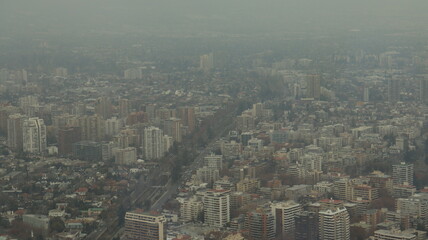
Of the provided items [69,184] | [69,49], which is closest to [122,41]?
[69,49]

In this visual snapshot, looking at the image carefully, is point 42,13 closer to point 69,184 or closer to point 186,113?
point 186,113

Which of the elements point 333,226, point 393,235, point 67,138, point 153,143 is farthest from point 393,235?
point 67,138

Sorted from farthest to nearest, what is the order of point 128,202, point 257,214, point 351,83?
point 351,83
point 128,202
point 257,214

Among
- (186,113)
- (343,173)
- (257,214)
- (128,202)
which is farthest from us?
(186,113)

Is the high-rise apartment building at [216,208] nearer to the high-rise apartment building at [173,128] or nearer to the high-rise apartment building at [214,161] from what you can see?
the high-rise apartment building at [214,161]

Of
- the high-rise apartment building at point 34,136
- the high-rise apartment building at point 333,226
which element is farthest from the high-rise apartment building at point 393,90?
the high-rise apartment building at point 333,226

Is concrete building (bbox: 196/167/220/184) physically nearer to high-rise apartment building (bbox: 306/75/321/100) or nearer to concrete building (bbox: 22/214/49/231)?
concrete building (bbox: 22/214/49/231)
